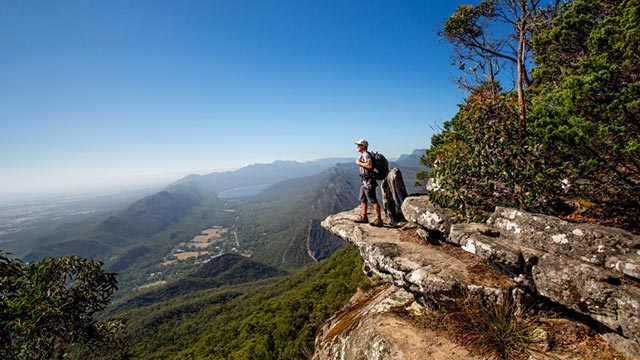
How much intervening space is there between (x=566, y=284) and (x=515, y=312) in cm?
130

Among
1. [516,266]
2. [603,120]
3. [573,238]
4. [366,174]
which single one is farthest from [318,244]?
[603,120]

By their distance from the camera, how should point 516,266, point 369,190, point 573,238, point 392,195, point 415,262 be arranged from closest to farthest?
point 573,238 < point 516,266 < point 415,262 < point 369,190 < point 392,195

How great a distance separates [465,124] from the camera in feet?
29.6

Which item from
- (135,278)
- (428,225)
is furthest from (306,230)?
(428,225)

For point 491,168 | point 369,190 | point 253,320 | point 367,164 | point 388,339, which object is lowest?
point 253,320

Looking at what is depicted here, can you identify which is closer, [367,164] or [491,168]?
[491,168]

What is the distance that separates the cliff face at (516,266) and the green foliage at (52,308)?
29.1 feet

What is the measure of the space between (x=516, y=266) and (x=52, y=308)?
1371 cm

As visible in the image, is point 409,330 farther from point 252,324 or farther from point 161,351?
point 161,351

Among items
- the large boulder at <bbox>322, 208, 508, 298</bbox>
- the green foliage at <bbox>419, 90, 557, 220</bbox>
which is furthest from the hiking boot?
the green foliage at <bbox>419, 90, 557, 220</bbox>

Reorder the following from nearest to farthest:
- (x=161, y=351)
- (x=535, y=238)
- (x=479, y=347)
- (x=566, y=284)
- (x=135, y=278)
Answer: (x=566, y=284)
(x=479, y=347)
(x=535, y=238)
(x=161, y=351)
(x=135, y=278)

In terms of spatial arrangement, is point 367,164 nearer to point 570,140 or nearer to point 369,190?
point 369,190

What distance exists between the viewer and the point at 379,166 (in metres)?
10.1

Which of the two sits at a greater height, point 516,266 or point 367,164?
point 367,164
